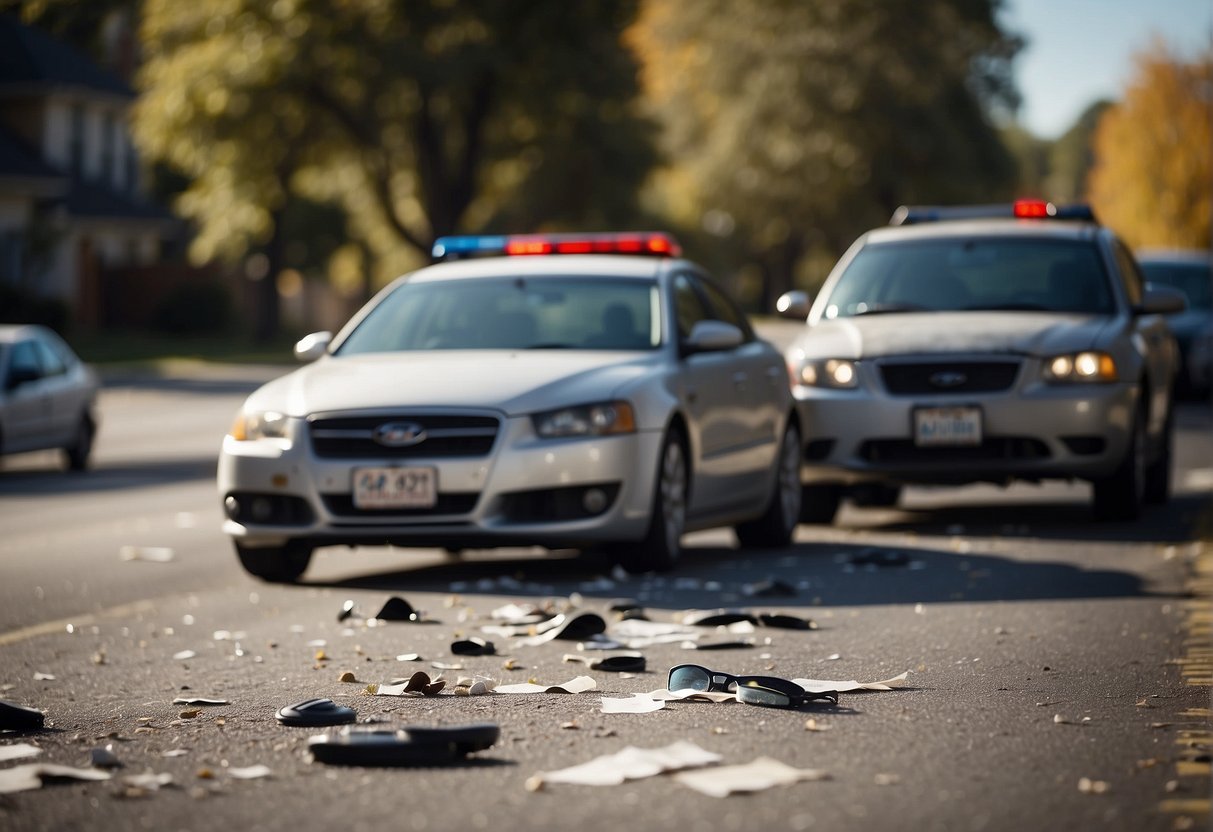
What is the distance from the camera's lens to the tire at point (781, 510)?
12.5m

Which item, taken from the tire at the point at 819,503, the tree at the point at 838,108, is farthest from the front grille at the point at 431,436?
the tree at the point at 838,108

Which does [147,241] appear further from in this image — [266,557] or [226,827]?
[226,827]

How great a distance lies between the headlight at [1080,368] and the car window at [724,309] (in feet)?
5.67

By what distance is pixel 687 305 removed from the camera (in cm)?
1219

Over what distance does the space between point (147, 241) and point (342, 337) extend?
5113cm

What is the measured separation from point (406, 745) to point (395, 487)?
449cm

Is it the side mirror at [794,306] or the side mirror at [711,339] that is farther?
the side mirror at [794,306]

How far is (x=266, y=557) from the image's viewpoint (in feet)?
36.1

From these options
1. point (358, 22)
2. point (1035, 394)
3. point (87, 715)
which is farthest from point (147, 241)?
point (87, 715)

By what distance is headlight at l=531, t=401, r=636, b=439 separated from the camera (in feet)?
34.4

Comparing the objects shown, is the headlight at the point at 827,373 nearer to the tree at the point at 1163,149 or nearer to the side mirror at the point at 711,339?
the side mirror at the point at 711,339

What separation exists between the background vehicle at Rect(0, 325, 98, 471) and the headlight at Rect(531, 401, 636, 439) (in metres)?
10.7

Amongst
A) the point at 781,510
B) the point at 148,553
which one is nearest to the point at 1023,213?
the point at 781,510

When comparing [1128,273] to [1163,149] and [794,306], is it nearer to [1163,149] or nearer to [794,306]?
[794,306]
